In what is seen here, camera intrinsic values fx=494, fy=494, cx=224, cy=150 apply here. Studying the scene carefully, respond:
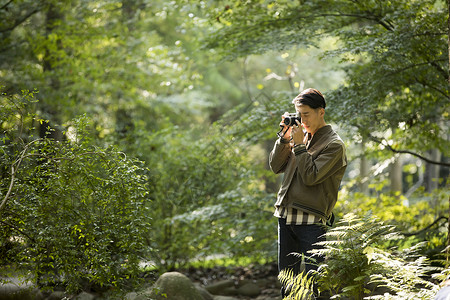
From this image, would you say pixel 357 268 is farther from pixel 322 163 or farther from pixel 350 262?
pixel 322 163

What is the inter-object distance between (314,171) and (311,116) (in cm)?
43

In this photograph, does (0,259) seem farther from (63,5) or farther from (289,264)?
(63,5)

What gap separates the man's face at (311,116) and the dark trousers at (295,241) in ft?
2.35

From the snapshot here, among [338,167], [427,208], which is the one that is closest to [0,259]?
[338,167]

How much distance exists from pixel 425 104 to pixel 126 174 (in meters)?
4.12

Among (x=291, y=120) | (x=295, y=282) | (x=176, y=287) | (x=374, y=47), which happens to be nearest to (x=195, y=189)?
(x=176, y=287)

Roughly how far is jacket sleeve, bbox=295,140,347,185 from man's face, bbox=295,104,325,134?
24cm

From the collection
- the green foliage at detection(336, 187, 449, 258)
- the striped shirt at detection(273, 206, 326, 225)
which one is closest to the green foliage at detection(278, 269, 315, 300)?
the striped shirt at detection(273, 206, 326, 225)

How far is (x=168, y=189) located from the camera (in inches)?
308

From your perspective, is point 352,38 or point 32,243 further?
point 352,38

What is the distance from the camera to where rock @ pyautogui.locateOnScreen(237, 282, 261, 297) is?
7328mm

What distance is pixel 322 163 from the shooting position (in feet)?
11.0

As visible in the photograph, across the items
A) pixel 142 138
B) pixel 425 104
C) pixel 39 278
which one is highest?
pixel 39 278

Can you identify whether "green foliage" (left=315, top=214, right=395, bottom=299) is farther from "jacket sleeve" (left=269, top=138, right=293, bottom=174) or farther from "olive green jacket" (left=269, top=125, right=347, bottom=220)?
"jacket sleeve" (left=269, top=138, right=293, bottom=174)
